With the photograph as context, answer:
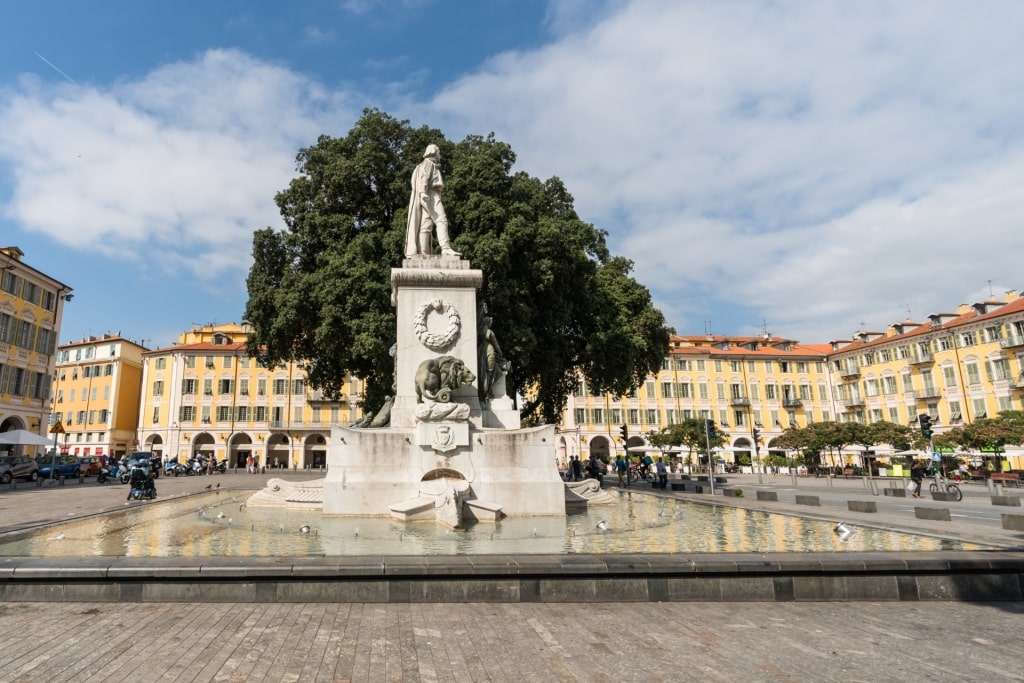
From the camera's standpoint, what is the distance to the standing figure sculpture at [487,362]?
1212 cm

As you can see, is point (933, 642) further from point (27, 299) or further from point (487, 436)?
point (27, 299)

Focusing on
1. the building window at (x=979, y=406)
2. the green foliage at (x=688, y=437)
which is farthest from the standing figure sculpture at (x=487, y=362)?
the building window at (x=979, y=406)

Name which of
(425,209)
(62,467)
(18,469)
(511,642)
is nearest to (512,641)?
(511,642)

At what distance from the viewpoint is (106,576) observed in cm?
570

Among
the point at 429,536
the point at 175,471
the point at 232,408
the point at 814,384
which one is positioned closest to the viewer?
the point at 429,536

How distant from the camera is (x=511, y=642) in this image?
4.73m

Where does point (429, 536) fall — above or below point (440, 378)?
below

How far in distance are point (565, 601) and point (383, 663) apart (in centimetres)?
211

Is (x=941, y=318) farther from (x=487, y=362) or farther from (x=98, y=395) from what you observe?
(x=98, y=395)

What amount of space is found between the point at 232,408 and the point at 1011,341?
→ 226 feet

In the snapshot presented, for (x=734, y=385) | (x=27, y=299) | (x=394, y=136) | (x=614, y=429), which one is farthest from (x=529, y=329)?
(x=734, y=385)

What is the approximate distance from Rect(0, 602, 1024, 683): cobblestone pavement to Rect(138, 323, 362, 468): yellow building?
5829 centimetres

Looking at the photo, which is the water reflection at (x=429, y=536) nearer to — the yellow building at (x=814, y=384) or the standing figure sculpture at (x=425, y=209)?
the standing figure sculpture at (x=425, y=209)

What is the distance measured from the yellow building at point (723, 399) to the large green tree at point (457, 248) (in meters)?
38.9
